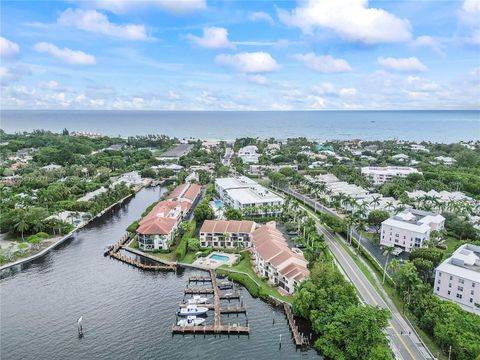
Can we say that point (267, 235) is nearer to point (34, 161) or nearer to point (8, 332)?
point (8, 332)

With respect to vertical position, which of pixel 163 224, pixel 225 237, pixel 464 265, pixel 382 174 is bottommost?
pixel 225 237

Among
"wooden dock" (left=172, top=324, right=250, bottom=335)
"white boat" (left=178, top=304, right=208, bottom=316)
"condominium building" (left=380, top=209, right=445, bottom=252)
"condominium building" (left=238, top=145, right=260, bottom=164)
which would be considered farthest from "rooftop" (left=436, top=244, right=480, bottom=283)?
"condominium building" (left=238, top=145, right=260, bottom=164)

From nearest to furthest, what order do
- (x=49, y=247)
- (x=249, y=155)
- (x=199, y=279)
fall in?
1. (x=199, y=279)
2. (x=49, y=247)
3. (x=249, y=155)

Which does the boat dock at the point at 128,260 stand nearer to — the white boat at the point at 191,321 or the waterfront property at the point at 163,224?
the waterfront property at the point at 163,224

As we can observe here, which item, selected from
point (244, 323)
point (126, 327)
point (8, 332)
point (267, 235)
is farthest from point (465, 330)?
point (8, 332)

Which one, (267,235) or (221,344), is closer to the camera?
(221,344)

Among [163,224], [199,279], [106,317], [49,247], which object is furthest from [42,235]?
[199,279]

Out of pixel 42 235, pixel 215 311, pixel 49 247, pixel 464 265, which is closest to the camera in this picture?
pixel 215 311

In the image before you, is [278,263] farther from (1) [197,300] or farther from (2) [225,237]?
(2) [225,237]
